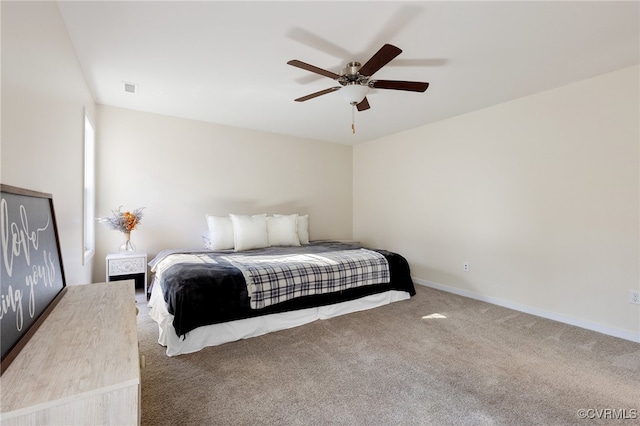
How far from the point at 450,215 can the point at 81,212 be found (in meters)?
3.97

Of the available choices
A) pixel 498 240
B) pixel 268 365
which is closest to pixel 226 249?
pixel 268 365

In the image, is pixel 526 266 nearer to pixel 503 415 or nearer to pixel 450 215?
pixel 450 215

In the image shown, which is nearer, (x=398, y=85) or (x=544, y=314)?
(x=398, y=85)

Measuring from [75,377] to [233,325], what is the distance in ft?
5.79

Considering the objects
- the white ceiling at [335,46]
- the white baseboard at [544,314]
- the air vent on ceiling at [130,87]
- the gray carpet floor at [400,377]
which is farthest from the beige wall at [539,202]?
the air vent on ceiling at [130,87]

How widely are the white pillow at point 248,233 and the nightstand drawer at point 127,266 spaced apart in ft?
3.31

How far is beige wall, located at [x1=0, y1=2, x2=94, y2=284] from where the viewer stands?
1.16m

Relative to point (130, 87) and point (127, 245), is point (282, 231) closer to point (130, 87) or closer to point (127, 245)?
point (127, 245)

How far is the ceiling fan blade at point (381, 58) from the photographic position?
1.78 metres

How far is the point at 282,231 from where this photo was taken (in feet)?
13.4

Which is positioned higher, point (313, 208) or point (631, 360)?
point (313, 208)

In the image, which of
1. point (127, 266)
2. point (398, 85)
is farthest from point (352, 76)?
point (127, 266)

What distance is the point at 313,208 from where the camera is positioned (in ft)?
16.8

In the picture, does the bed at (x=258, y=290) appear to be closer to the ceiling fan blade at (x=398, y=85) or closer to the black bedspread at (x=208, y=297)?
the black bedspread at (x=208, y=297)
